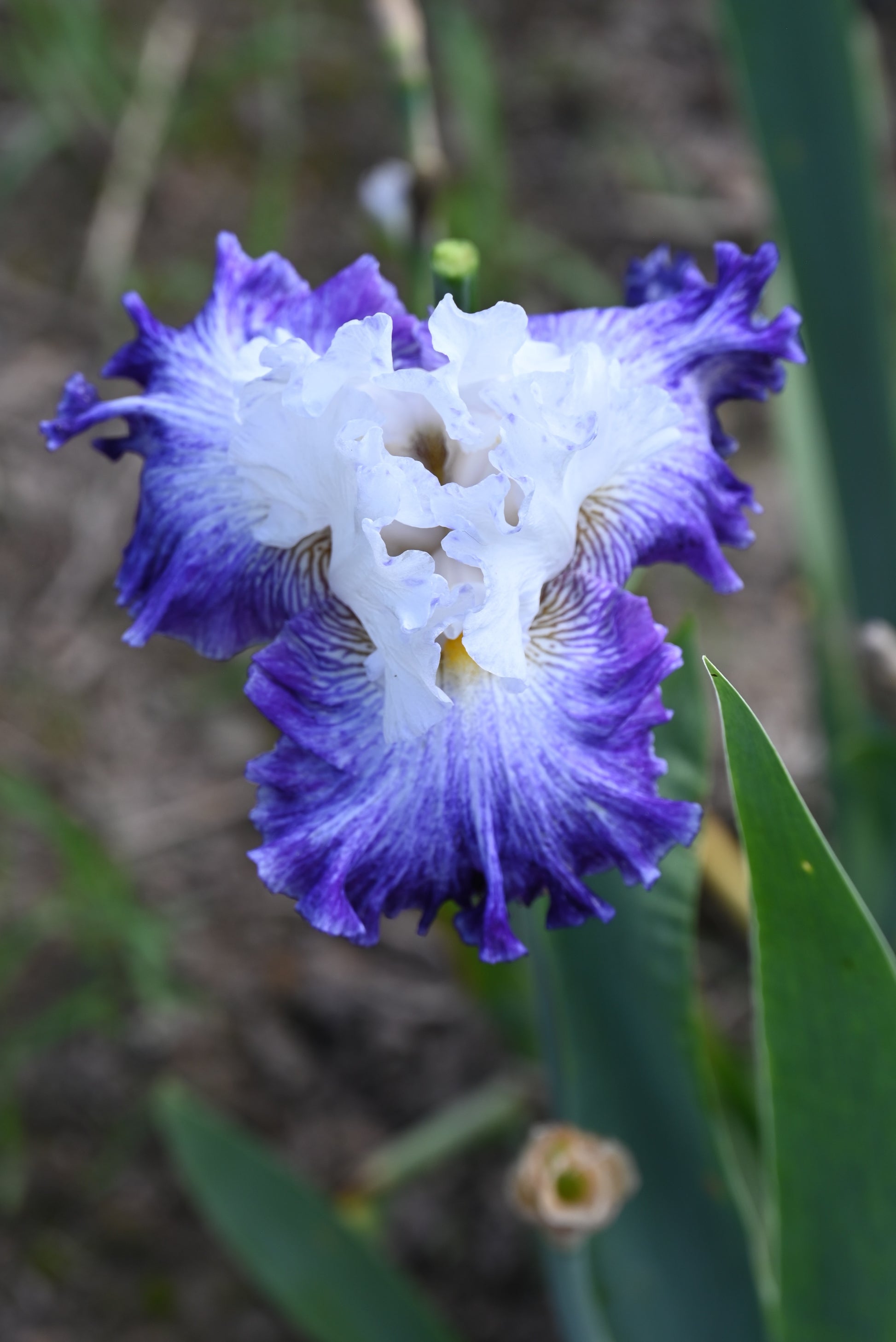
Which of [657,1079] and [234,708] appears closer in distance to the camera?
[657,1079]

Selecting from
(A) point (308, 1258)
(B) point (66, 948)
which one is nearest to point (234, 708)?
(B) point (66, 948)

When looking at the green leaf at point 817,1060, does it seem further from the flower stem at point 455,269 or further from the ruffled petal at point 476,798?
the flower stem at point 455,269

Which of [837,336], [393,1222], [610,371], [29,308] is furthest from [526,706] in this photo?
[29,308]

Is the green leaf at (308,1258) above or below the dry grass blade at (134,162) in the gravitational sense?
below

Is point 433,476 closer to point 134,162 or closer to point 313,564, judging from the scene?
point 313,564

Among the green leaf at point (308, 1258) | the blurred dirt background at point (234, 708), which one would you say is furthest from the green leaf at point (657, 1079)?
the blurred dirt background at point (234, 708)

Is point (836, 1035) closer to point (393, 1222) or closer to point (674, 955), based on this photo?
point (674, 955)

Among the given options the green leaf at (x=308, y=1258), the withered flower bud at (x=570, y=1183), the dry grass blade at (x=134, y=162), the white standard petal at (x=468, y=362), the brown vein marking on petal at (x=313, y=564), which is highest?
the dry grass blade at (x=134, y=162)
